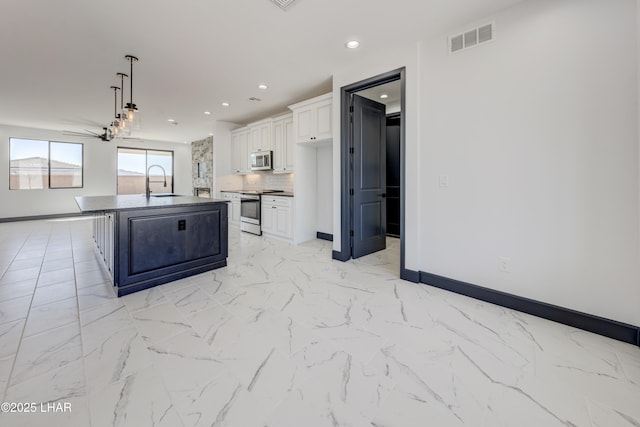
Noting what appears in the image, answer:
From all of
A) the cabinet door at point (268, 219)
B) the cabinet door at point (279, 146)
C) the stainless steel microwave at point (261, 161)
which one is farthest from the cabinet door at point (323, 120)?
the cabinet door at point (268, 219)

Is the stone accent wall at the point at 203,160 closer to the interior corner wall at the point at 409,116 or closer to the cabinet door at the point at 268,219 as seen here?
the cabinet door at the point at 268,219

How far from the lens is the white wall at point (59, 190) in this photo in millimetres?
7238

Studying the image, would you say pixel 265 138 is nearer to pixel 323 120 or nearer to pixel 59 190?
pixel 323 120

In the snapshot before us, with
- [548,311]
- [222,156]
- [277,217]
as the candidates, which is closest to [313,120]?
[277,217]

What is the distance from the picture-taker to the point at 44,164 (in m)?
7.77

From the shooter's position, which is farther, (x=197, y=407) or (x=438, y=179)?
(x=438, y=179)

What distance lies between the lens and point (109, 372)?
5.35ft

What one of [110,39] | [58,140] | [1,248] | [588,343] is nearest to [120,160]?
[58,140]

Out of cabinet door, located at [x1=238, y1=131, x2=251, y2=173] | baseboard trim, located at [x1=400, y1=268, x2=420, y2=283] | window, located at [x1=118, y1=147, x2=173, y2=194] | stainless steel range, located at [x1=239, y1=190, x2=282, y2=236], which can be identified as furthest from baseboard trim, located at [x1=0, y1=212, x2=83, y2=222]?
baseboard trim, located at [x1=400, y1=268, x2=420, y2=283]

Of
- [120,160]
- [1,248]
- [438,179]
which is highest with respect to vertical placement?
[120,160]

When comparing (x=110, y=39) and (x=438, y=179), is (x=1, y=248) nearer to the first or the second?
(x=110, y=39)

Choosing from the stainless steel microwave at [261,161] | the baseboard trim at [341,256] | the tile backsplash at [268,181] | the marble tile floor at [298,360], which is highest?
the stainless steel microwave at [261,161]

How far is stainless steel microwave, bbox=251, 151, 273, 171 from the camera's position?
577 cm

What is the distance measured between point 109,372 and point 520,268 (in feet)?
10.5
